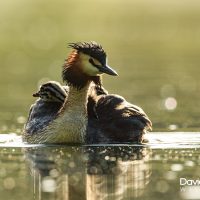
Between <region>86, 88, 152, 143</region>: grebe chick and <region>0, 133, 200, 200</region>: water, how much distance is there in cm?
34

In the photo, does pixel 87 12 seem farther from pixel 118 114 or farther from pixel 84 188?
pixel 84 188

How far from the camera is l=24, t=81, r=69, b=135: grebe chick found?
18.7 metres

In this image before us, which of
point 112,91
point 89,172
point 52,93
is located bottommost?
point 89,172

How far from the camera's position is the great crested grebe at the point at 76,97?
18.0 meters

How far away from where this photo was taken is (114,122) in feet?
60.2

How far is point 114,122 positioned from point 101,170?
293cm

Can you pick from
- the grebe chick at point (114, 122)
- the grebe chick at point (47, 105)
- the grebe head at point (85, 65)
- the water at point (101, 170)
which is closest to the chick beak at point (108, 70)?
the grebe head at point (85, 65)

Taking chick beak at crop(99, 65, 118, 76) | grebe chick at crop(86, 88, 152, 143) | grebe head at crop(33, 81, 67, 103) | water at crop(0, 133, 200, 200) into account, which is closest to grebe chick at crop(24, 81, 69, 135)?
grebe head at crop(33, 81, 67, 103)

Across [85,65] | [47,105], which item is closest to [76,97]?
[85,65]

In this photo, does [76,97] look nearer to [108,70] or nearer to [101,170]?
[108,70]

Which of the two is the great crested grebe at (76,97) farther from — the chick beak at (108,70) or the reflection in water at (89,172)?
the reflection in water at (89,172)

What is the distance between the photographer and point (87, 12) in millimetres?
58844

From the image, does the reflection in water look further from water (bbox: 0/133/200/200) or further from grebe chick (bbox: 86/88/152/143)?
grebe chick (bbox: 86/88/152/143)

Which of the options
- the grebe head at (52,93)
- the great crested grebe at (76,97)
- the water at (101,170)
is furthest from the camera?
the grebe head at (52,93)
